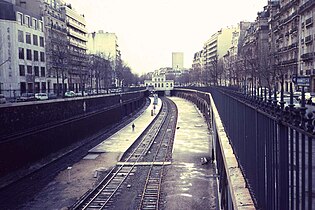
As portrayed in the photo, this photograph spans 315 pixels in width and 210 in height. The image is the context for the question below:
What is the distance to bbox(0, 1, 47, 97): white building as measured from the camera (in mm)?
50531

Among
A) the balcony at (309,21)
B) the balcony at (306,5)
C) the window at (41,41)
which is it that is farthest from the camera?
the window at (41,41)

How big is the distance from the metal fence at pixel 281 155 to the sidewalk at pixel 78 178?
1416 cm

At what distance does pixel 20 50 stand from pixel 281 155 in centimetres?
5569

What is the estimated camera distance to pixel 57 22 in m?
70.8

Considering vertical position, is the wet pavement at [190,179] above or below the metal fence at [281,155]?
below

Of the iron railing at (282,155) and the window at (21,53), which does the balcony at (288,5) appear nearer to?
the window at (21,53)

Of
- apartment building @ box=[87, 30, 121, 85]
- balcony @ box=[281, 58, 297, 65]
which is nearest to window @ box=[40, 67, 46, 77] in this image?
balcony @ box=[281, 58, 297, 65]

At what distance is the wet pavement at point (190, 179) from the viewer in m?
17.1

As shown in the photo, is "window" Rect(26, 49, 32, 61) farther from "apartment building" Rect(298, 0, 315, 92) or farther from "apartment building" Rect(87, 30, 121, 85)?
"apartment building" Rect(87, 30, 121, 85)

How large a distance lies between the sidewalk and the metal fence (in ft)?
46.5

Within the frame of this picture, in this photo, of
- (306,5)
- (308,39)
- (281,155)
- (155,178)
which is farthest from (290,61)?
(281,155)

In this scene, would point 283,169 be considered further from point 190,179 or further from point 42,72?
point 42,72

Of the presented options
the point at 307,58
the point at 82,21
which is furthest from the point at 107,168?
the point at 82,21

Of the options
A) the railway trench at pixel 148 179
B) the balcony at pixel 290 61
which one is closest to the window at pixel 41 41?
the railway trench at pixel 148 179
